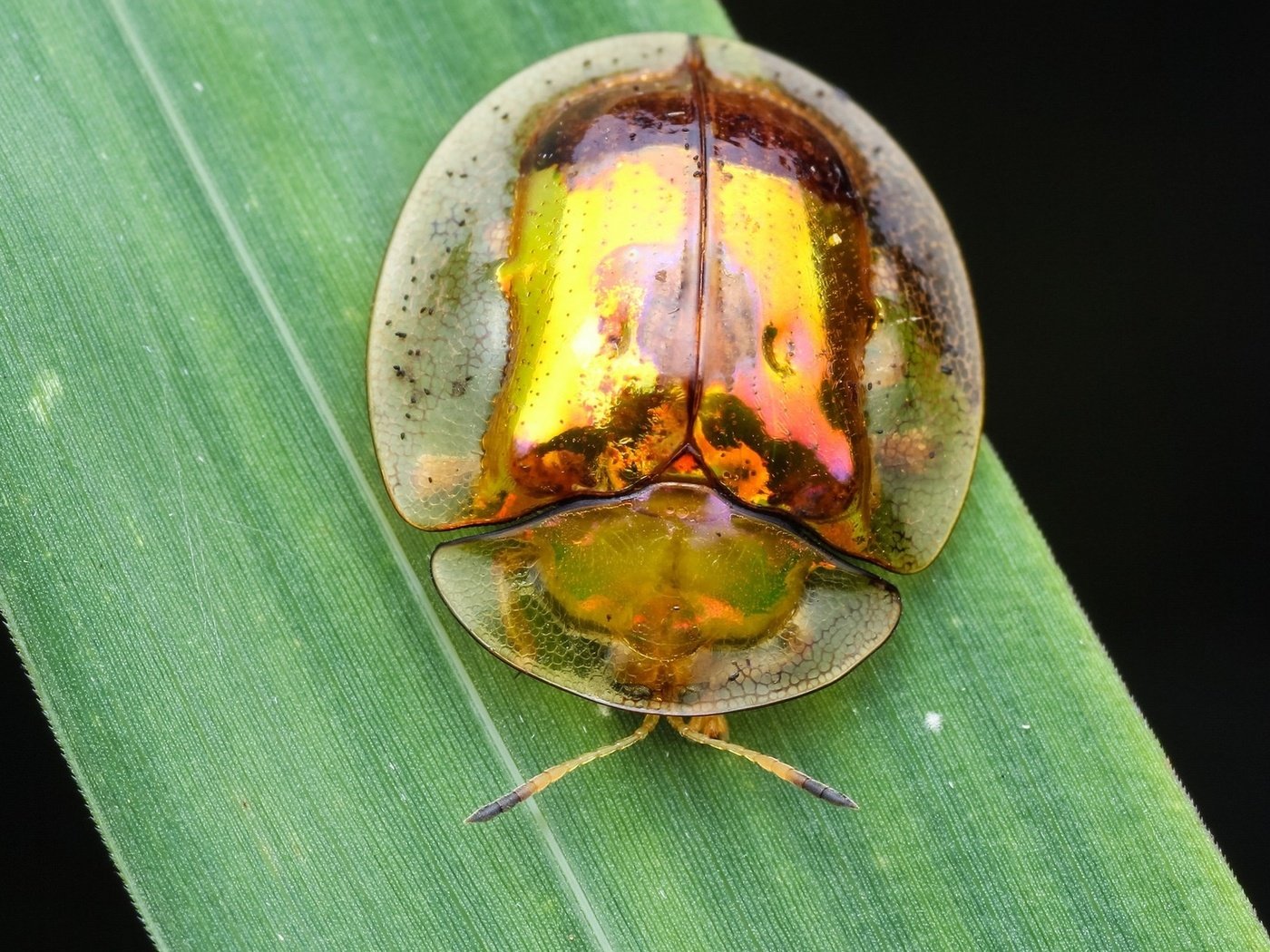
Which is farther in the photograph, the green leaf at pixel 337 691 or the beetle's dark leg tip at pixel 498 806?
the green leaf at pixel 337 691

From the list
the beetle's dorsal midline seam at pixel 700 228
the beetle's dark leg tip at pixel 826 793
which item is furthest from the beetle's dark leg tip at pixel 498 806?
the beetle's dorsal midline seam at pixel 700 228

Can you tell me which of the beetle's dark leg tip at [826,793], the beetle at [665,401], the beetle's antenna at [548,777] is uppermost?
the beetle at [665,401]

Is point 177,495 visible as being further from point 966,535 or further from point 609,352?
point 966,535

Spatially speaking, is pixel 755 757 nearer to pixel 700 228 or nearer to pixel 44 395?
pixel 700 228

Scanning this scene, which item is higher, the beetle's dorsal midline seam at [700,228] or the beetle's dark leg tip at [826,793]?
the beetle's dorsal midline seam at [700,228]

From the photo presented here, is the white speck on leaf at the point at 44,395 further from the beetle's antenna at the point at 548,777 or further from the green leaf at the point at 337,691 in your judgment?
the beetle's antenna at the point at 548,777

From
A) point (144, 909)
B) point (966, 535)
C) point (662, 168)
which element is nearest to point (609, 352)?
point (662, 168)

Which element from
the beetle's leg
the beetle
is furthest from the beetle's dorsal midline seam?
the beetle's leg
